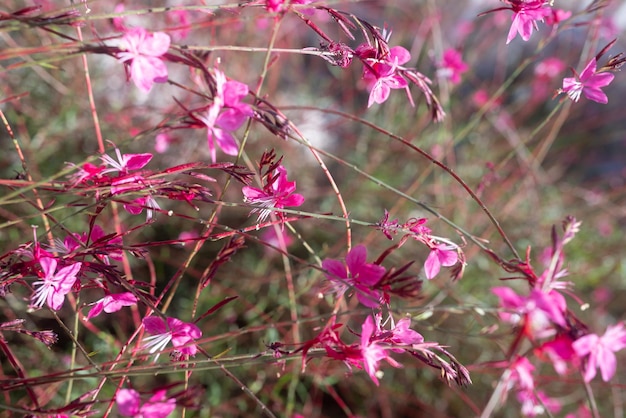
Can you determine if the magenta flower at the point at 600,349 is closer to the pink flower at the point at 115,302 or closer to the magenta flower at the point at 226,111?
the magenta flower at the point at 226,111

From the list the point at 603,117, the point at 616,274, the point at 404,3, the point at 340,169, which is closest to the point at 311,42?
the point at 404,3

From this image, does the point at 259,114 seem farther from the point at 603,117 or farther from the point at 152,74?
the point at 603,117

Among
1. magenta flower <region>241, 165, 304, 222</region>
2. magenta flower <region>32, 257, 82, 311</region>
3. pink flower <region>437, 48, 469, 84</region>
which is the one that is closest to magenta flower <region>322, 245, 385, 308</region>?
magenta flower <region>241, 165, 304, 222</region>

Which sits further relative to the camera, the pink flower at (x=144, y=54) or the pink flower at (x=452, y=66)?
the pink flower at (x=452, y=66)

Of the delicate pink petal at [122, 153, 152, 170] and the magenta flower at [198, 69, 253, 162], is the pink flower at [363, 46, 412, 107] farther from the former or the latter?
the delicate pink petal at [122, 153, 152, 170]

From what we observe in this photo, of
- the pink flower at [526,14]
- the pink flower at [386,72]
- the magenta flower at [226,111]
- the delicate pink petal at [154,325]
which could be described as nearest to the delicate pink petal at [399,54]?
the pink flower at [386,72]

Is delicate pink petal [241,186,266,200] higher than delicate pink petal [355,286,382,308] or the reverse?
higher
